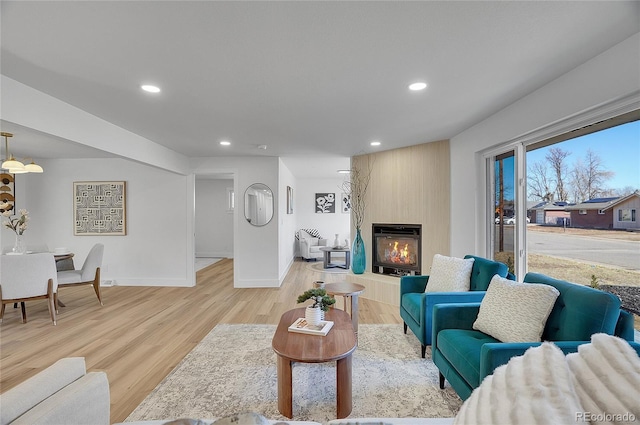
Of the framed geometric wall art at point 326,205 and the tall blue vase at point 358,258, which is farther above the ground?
the framed geometric wall art at point 326,205

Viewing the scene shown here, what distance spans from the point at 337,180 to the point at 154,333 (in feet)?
21.1

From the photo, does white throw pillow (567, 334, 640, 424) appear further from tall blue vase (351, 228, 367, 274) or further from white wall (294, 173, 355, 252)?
white wall (294, 173, 355, 252)

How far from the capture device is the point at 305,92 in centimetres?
244

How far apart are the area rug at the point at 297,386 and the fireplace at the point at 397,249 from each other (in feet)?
5.71

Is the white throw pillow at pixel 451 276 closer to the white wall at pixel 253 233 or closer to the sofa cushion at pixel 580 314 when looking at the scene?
the sofa cushion at pixel 580 314

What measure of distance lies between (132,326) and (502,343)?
148 inches

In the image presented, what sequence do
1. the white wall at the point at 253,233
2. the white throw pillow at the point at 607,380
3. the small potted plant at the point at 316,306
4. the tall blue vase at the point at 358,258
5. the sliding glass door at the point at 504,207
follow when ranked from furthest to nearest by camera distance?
the white wall at the point at 253,233, the tall blue vase at the point at 358,258, the sliding glass door at the point at 504,207, the small potted plant at the point at 316,306, the white throw pillow at the point at 607,380

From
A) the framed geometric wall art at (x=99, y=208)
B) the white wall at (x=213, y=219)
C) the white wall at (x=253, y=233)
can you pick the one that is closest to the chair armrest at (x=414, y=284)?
the white wall at (x=253, y=233)

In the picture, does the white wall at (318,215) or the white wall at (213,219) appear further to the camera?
the white wall at (318,215)

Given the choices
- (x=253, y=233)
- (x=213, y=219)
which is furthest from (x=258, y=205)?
(x=213, y=219)

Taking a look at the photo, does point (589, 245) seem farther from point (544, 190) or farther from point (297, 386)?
point (297, 386)

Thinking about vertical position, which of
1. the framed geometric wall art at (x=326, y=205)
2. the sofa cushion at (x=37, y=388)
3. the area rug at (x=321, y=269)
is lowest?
the area rug at (x=321, y=269)

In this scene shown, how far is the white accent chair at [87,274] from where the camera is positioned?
409 centimetres

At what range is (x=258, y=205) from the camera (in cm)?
534
